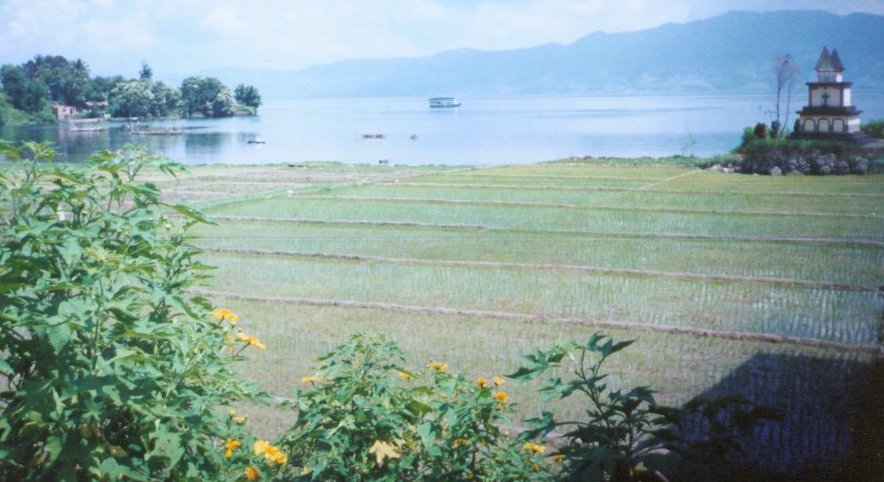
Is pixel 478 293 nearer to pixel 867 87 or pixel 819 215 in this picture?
pixel 867 87

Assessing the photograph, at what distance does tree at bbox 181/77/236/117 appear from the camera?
38.4 feet

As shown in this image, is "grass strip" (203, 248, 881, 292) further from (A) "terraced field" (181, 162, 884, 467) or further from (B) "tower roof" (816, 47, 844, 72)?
(B) "tower roof" (816, 47, 844, 72)

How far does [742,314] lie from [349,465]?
499 centimetres

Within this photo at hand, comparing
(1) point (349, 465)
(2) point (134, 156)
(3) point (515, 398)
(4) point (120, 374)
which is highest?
(2) point (134, 156)

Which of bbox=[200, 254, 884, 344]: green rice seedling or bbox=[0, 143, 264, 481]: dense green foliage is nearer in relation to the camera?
bbox=[0, 143, 264, 481]: dense green foliage

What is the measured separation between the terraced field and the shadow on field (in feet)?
0.06

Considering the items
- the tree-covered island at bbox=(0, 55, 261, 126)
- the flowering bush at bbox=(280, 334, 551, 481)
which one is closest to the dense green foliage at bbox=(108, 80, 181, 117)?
the tree-covered island at bbox=(0, 55, 261, 126)

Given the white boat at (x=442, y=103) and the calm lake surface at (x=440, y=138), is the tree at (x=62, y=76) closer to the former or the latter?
the calm lake surface at (x=440, y=138)

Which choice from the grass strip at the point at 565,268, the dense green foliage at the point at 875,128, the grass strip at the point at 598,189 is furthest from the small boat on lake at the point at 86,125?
the dense green foliage at the point at 875,128

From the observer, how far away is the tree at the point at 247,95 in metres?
16.2

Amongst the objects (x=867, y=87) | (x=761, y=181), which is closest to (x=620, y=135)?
(x=761, y=181)

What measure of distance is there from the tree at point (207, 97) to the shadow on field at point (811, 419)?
8710 millimetres

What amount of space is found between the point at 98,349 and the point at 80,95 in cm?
702

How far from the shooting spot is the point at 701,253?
9484 mm
